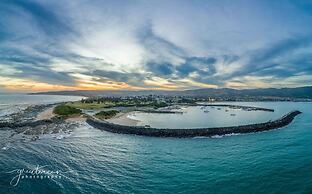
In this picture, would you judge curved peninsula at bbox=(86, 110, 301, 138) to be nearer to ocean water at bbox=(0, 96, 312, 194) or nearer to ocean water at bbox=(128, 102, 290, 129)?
ocean water at bbox=(0, 96, 312, 194)

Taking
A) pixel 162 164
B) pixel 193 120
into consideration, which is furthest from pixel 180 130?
pixel 193 120

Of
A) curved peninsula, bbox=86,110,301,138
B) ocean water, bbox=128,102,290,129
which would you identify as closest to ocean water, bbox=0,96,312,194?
curved peninsula, bbox=86,110,301,138

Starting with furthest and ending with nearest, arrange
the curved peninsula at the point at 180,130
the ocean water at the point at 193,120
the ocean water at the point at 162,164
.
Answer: the ocean water at the point at 193,120, the curved peninsula at the point at 180,130, the ocean water at the point at 162,164

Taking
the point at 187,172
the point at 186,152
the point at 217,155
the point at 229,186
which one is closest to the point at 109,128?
the point at 186,152

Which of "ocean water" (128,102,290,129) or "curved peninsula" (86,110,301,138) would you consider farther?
"ocean water" (128,102,290,129)

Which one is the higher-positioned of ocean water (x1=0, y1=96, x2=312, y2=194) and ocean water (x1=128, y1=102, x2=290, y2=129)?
ocean water (x1=128, y1=102, x2=290, y2=129)

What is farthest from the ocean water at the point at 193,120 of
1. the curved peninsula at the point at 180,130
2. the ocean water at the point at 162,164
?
the ocean water at the point at 162,164

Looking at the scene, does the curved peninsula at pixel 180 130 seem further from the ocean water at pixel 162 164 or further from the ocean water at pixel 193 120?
the ocean water at pixel 193 120

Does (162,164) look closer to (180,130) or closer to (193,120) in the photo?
(180,130)
